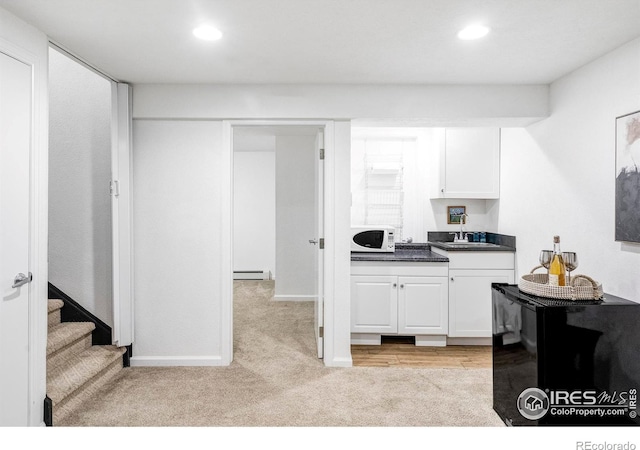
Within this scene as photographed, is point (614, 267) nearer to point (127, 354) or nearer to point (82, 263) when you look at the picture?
point (127, 354)

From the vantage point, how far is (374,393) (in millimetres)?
2654

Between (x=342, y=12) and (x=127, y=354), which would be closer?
(x=342, y=12)

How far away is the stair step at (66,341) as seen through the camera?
2.63m

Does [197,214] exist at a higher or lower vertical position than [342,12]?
lower

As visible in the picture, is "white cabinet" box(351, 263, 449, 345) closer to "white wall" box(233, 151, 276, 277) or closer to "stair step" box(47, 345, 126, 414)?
"stair step" box(47, 345, 126, 414)

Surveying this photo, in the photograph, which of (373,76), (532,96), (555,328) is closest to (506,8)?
(373,76)

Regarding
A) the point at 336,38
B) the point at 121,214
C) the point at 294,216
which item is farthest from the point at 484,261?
the point at 121,214

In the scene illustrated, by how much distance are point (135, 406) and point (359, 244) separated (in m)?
2.34

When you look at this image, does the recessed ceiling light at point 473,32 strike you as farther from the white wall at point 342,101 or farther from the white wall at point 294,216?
the white wall at point 294,216

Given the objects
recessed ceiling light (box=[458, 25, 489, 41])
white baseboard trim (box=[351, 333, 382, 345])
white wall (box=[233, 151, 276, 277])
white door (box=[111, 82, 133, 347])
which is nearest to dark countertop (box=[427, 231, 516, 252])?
white baseboard trim (box=[351, 333, 382, 345])

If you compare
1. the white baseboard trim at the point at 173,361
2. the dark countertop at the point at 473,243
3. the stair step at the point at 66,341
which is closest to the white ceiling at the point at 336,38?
the dark countertop at the point at 473,243

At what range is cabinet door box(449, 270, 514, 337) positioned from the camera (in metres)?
3.54

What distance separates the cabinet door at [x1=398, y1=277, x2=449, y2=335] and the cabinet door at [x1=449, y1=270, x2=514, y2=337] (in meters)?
0.08

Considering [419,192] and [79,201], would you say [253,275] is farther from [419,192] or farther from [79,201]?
[79,201]
